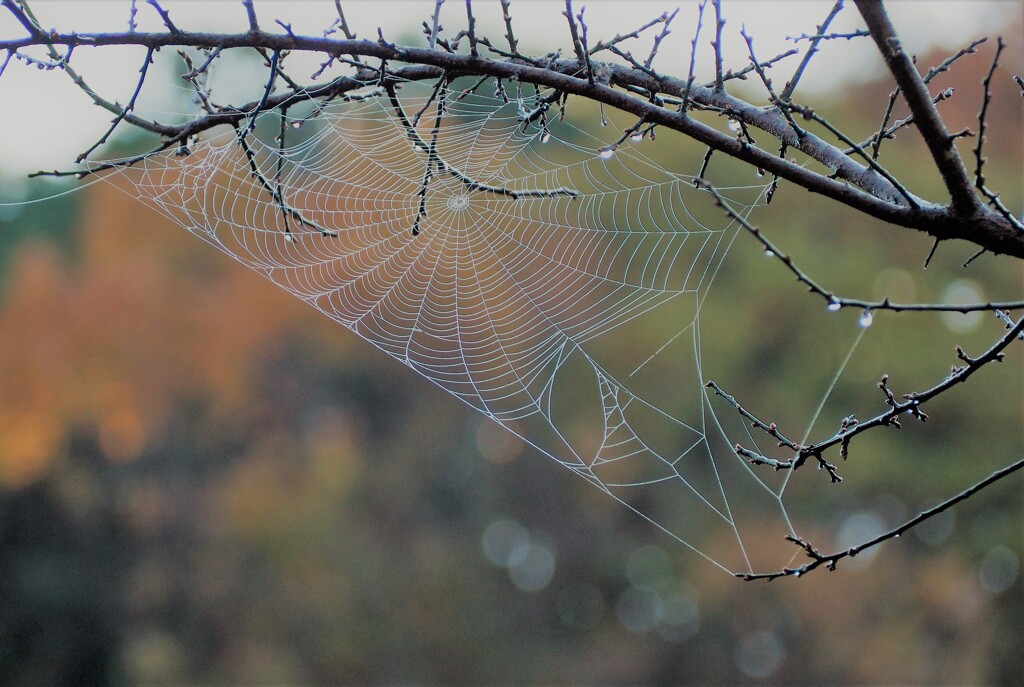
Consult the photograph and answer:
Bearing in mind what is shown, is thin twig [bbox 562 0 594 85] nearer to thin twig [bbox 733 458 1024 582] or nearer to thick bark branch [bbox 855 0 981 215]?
thick bark branch [bbox 855 0 981 215]

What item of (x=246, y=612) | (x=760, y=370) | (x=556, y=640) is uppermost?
(x=760, y=370)

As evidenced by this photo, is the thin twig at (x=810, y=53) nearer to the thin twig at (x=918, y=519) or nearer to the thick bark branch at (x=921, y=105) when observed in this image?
the thick bark branch at (x=921, y=105)

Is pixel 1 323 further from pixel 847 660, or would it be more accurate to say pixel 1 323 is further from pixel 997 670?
pixel 997 670

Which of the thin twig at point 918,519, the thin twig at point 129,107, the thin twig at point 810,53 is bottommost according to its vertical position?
the thin twig at point 918,519

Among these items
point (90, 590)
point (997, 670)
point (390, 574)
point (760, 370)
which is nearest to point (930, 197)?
point (760, 370)

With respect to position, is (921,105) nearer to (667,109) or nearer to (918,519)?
(667,109)

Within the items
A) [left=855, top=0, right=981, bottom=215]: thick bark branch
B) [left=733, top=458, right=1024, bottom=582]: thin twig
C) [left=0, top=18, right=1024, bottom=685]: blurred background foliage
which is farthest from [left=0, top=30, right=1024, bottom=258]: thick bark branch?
[left=0, top=18, right=1024, bottom=685]: blurred background foliage

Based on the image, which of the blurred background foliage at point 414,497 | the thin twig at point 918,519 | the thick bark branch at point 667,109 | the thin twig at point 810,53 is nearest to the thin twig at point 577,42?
the thick bark branch at point 667,109

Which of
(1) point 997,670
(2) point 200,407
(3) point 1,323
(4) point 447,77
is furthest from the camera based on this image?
(2) point 200,407

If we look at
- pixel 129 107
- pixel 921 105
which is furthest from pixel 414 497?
pixel 921 105
